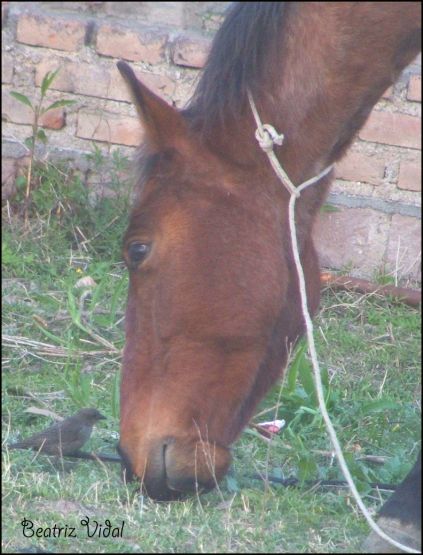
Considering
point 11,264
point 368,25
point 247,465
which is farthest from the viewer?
point 11,264

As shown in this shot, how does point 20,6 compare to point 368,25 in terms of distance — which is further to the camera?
point 20,6

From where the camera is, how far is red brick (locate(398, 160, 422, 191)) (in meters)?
5.21

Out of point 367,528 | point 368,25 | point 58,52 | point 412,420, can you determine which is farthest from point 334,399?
point 58,52

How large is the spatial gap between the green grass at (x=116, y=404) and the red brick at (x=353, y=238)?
290 mm

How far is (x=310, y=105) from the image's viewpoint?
2.65 meters

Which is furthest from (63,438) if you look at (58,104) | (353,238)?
(353,238)

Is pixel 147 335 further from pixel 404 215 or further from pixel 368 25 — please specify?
pixel 404 215

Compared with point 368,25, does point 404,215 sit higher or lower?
lower

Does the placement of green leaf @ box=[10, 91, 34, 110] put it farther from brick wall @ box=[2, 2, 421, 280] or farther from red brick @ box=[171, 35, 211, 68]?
red brick @ box=[171, 35, 211, 68]

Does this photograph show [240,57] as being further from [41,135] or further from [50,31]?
[50,31]

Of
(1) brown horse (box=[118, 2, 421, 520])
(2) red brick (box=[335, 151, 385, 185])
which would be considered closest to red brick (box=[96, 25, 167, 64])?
(2) red brick (box=[335, 151, 385, 185])

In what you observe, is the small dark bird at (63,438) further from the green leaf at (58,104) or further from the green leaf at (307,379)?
the green leaf at (58,104)

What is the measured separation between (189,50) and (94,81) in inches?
20.8

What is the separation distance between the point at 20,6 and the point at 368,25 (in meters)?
3.25
